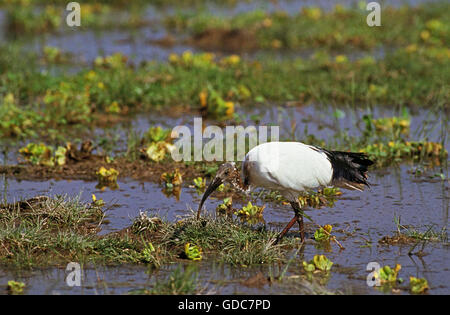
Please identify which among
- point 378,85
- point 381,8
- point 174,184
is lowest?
point 174,184

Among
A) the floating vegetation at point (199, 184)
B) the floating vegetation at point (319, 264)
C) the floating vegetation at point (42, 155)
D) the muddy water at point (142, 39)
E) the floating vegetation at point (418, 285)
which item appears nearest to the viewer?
the floating vegetation at point (418, 285)

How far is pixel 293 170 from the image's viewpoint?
5.59 metres

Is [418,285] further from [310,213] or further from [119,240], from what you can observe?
[119,240]

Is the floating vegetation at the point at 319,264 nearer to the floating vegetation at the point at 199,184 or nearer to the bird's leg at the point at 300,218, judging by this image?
the bird's leg at the point at 300,218

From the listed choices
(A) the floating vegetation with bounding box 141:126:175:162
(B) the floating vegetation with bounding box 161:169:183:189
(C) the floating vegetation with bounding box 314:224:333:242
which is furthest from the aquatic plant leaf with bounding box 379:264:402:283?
(A) the floating vegetation with bounding box 141:126:175:162

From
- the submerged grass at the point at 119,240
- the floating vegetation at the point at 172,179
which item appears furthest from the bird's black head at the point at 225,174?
the floating vegetation at the point at 172,179

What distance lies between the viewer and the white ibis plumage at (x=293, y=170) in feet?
18.2

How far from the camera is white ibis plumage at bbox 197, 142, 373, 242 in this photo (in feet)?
18.2

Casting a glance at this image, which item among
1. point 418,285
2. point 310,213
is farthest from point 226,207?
point 418,285

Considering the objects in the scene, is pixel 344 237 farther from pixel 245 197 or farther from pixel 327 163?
pixel 245 197

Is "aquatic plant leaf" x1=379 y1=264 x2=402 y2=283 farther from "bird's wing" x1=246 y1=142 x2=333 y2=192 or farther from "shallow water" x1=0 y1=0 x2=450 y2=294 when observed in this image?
"bird's wing" x1=246 y1=142 x2=333 y2=192
